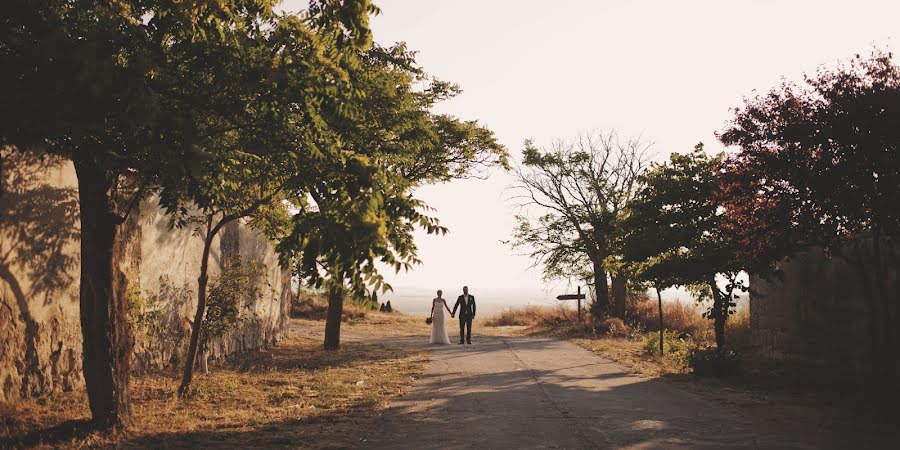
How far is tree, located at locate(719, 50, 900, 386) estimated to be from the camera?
899 centimetres

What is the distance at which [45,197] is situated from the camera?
859 centimetres

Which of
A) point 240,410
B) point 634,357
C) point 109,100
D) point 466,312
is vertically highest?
point 109,100

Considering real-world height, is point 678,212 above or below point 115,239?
above

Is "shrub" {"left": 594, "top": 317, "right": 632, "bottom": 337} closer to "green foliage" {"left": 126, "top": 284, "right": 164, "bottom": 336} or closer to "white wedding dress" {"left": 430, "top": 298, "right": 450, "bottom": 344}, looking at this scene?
"white wedding dress" {"left": 430, "top": 298, "right": 450, "bottom": 344}

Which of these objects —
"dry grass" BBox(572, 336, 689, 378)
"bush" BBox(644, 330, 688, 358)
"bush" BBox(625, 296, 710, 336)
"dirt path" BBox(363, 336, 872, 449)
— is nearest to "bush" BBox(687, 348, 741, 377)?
"dry grass" BBox(572, 336, 689, 378)

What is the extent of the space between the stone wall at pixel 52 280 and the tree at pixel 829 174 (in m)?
8.81

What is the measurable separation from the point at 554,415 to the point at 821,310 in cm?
766

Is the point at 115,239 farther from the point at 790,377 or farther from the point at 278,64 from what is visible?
the point at 790,377

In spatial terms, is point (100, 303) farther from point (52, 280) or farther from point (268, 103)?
point (268, 103)

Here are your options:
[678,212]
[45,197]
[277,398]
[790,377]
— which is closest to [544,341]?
[678,212]

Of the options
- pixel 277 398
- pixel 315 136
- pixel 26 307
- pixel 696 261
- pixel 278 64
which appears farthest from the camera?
pixel 696 261

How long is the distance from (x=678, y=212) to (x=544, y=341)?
8771mm

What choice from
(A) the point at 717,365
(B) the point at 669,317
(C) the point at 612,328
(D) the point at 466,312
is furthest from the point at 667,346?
(B) the point at 669,317

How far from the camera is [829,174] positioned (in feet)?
30.3
